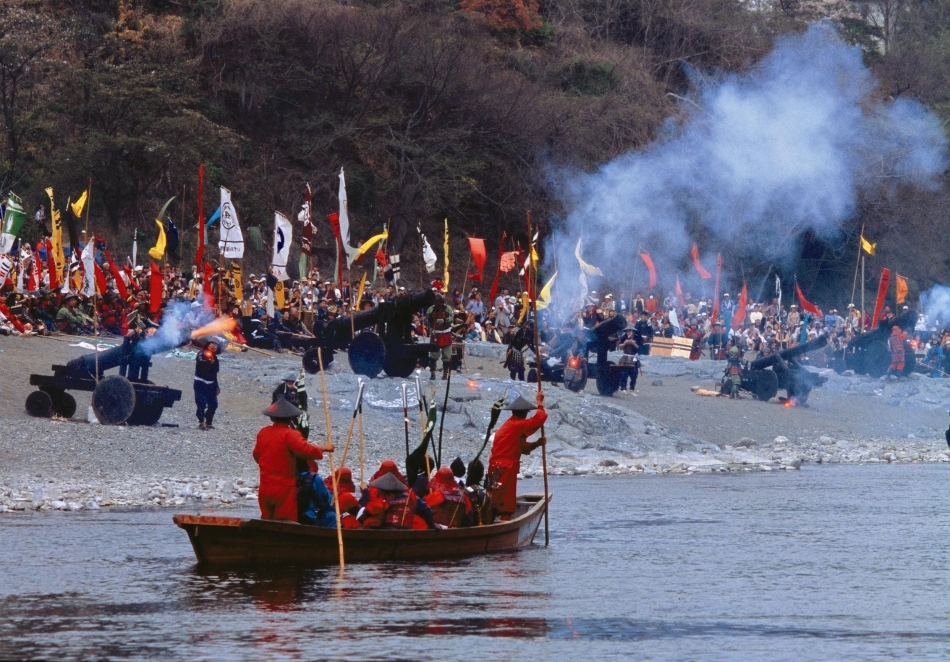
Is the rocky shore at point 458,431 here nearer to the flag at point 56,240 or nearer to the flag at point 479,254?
the flag at point 56,240

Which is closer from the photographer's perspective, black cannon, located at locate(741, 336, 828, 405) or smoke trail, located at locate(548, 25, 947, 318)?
black cannon, located at locate(741, 336, 828, 405)

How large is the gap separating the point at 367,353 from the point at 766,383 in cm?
1192

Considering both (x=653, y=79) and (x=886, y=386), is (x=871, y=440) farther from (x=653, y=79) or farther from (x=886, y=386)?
(x=653, y=79)

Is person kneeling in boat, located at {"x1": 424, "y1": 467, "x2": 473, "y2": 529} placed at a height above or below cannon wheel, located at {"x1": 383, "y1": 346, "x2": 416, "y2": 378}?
→ below

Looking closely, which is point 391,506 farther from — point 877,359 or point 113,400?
point 877,359

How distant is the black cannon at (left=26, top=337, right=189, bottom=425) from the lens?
981 inches

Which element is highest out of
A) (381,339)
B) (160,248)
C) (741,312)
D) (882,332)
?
(160,248)

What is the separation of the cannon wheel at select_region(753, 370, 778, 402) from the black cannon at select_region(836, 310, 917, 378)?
5.43 meters

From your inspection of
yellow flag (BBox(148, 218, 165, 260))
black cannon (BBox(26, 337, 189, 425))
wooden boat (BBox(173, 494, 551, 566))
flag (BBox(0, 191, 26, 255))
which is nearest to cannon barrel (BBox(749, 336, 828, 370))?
yellow flag (BBox(148, 218, 165, 260))

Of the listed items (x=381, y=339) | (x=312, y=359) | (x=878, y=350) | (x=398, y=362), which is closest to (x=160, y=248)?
(x=312, y=359)

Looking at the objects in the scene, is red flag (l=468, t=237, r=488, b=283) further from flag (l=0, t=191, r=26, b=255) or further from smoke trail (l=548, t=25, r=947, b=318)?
flag (l=0, t=191, r=26, b=255)

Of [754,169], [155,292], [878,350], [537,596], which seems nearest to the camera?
[537,596]

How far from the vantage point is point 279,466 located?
603 inches

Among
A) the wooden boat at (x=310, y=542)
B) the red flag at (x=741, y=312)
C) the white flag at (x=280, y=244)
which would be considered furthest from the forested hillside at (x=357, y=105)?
the wooden boat at (x=310, y=542)
